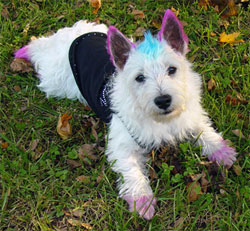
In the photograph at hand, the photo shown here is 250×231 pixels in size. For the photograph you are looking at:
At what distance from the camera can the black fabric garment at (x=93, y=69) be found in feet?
12.7

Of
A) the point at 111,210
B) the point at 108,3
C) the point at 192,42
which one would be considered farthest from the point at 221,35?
the point at 111,210

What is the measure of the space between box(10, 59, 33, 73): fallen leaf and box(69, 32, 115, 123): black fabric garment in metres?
1.01

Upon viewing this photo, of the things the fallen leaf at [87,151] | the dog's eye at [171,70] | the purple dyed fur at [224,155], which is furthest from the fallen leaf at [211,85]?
the fallen leaf at [87,151]

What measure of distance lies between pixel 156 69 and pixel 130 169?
119cm

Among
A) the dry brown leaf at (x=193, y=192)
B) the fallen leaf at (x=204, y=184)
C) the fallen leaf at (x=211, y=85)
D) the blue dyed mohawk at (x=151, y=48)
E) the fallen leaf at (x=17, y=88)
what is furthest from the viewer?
the fallen leaf at (x=17, y=88)

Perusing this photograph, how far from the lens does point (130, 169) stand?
357cm

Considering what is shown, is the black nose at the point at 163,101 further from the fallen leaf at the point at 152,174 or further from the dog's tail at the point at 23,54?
the dog's tail at the point at 23,54

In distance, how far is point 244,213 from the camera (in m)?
3.10

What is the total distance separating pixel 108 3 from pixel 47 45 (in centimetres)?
155

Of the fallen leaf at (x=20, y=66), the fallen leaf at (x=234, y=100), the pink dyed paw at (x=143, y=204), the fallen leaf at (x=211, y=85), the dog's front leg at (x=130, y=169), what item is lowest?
the pink dyed paw at (x=143, y=204)

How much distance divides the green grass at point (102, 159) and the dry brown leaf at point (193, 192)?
43 millimetres

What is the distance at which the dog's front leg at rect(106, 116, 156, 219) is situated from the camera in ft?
10.9

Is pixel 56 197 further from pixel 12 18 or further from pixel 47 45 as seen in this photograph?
pixel 12 18

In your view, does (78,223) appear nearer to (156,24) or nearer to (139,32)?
(139,32)
